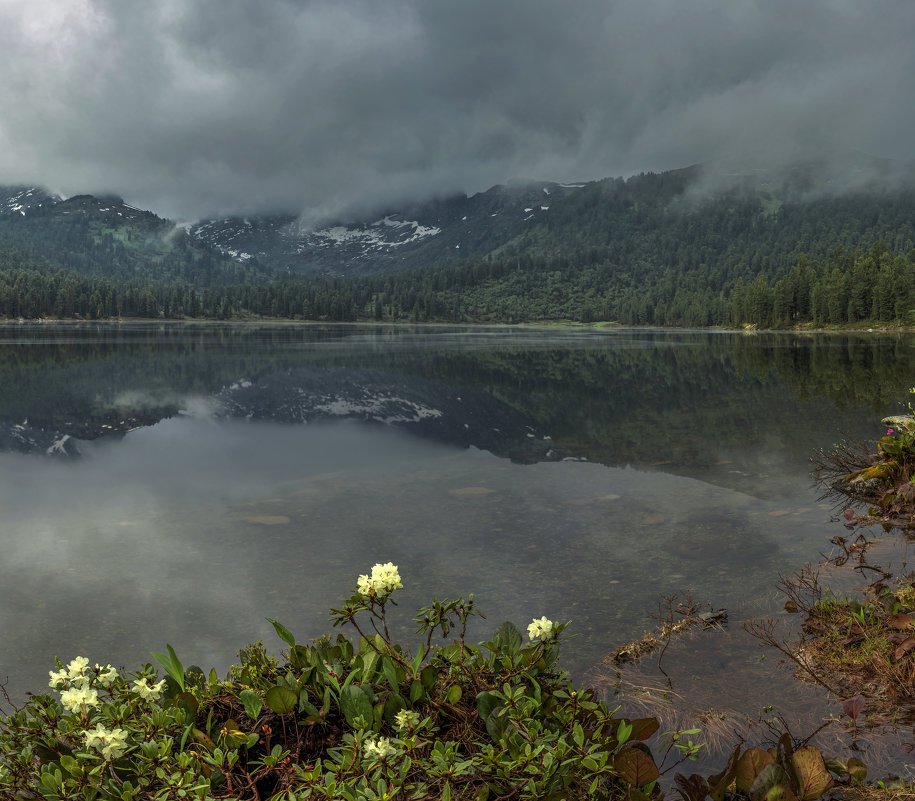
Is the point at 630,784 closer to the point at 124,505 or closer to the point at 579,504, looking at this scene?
the point at 579,504

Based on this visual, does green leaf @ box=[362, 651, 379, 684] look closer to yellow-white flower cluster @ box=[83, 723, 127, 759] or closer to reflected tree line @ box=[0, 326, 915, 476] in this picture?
yellow-white flower cluster @ box=[83, 723, 127, 759]

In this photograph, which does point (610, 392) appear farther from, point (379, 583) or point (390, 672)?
point (390, 672)

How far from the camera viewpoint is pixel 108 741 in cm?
372

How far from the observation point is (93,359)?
53.9m

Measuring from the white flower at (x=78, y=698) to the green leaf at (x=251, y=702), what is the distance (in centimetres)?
98

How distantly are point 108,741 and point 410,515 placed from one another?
8.98 meters

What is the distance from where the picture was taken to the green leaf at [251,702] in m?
4.41

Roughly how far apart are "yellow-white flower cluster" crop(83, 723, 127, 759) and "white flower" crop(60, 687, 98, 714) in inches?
12.1

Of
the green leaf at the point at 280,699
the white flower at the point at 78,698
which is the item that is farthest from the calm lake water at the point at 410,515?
the green leaf at the point at 280,699

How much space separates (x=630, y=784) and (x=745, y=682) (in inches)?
113

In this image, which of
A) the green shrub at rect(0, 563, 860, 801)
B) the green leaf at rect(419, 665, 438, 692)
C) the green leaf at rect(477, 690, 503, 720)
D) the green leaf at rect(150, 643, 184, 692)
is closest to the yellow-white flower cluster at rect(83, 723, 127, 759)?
the green shrub at rect(0, 563, 860, 801)

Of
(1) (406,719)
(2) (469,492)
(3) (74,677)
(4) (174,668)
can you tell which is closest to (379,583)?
(1) (406,719)

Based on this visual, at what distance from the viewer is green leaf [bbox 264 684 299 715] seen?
4391 millimetres

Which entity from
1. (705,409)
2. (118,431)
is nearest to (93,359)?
(118,431)
